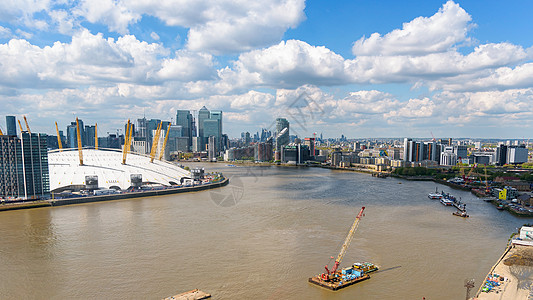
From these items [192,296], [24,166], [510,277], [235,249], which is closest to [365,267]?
[510,277]

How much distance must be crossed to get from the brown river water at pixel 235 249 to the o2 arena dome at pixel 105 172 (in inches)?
99.9

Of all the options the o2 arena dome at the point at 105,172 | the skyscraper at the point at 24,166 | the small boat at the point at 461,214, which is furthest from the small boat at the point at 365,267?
the skyscraper at the point at 24,166

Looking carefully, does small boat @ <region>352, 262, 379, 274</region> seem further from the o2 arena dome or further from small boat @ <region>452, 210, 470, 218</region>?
the o2 arena dome

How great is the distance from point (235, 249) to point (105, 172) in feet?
41.3

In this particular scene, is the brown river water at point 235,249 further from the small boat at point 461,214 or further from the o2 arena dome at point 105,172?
the o2 arena dome at point 105,172

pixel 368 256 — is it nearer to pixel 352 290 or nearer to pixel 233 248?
pixel 352 290

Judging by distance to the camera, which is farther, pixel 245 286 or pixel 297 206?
pixel 297 206

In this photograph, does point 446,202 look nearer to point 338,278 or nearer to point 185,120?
point 338,278

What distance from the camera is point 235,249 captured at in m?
8.88

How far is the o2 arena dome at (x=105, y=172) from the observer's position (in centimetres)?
1684

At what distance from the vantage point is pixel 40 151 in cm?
1510

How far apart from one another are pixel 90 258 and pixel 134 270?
5.03 ft

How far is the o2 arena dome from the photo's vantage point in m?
16.8

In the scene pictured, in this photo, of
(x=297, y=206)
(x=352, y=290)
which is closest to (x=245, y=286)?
(x=352, y=290)
